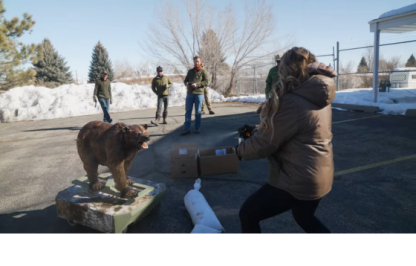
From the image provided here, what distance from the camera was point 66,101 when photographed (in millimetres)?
16875

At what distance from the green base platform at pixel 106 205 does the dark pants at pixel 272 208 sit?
123 centimetres

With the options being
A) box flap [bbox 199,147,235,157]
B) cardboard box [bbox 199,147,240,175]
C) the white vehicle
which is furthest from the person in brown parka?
the white vehicle

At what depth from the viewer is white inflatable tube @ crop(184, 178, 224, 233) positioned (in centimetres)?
257

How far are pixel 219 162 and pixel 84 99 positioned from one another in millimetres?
16566

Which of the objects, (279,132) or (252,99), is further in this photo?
(252,99)

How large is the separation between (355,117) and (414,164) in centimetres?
543

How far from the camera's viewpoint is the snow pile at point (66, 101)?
15.5m

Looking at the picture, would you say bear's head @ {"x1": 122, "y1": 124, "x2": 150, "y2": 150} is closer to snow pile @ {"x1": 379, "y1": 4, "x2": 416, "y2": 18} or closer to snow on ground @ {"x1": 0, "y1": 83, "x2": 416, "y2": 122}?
snow on ground @ {"x1": 0, "y1": 83, "x2": 416, "y2": 122}

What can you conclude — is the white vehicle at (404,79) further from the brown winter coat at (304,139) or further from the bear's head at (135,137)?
the bear's head at (135,137)

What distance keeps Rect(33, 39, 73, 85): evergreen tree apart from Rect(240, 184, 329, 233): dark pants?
114 ft

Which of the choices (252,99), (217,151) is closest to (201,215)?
(217,151)

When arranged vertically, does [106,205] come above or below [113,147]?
below

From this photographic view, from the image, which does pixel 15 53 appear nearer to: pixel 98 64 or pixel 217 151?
pixel 217 151

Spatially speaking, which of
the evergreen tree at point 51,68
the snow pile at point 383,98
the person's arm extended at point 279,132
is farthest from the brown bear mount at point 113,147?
the evergreen tree at point 51,68
